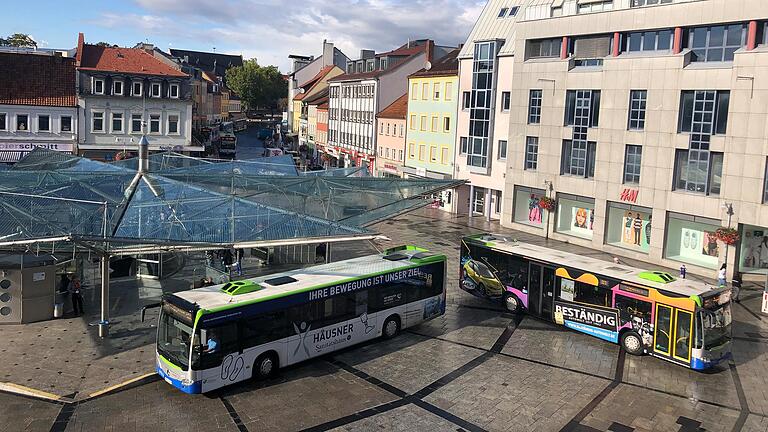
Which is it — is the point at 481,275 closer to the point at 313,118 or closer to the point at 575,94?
the point at 575,94

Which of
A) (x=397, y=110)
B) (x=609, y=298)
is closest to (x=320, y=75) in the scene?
(x=397, y=110)

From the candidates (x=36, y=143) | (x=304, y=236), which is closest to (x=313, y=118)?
(x=36, y=143)

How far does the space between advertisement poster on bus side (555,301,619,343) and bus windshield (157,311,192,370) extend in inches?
532

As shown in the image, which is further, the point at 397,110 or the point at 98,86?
the point at 397,110

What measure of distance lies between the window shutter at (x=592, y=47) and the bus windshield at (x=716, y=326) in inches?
935

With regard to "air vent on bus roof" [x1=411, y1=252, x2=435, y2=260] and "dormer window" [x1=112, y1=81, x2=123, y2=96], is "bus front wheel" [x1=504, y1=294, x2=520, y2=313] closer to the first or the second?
"air vent on bus roof" [x1=411, y1=252, x2=435, y2=260]

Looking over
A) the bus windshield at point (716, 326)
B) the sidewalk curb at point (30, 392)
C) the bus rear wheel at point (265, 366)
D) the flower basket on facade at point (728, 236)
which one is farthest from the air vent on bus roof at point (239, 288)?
the flower basket on facade at point (728, 236)

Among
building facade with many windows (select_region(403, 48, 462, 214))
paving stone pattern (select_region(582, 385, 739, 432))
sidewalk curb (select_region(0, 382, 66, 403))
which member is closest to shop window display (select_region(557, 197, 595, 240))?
building facade with many windows (select_region(403, 48, 462, 214))

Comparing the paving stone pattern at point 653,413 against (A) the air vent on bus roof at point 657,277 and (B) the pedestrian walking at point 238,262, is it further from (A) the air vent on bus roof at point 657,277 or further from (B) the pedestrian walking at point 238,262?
(B) the pedestrian walking at point 238,262

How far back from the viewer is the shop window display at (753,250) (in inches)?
1321

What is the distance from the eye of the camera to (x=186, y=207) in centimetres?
2352

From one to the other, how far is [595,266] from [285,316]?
11.2m

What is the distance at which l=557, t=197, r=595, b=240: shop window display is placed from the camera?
1663 inches

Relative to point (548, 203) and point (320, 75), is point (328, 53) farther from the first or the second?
point (548, 203)
